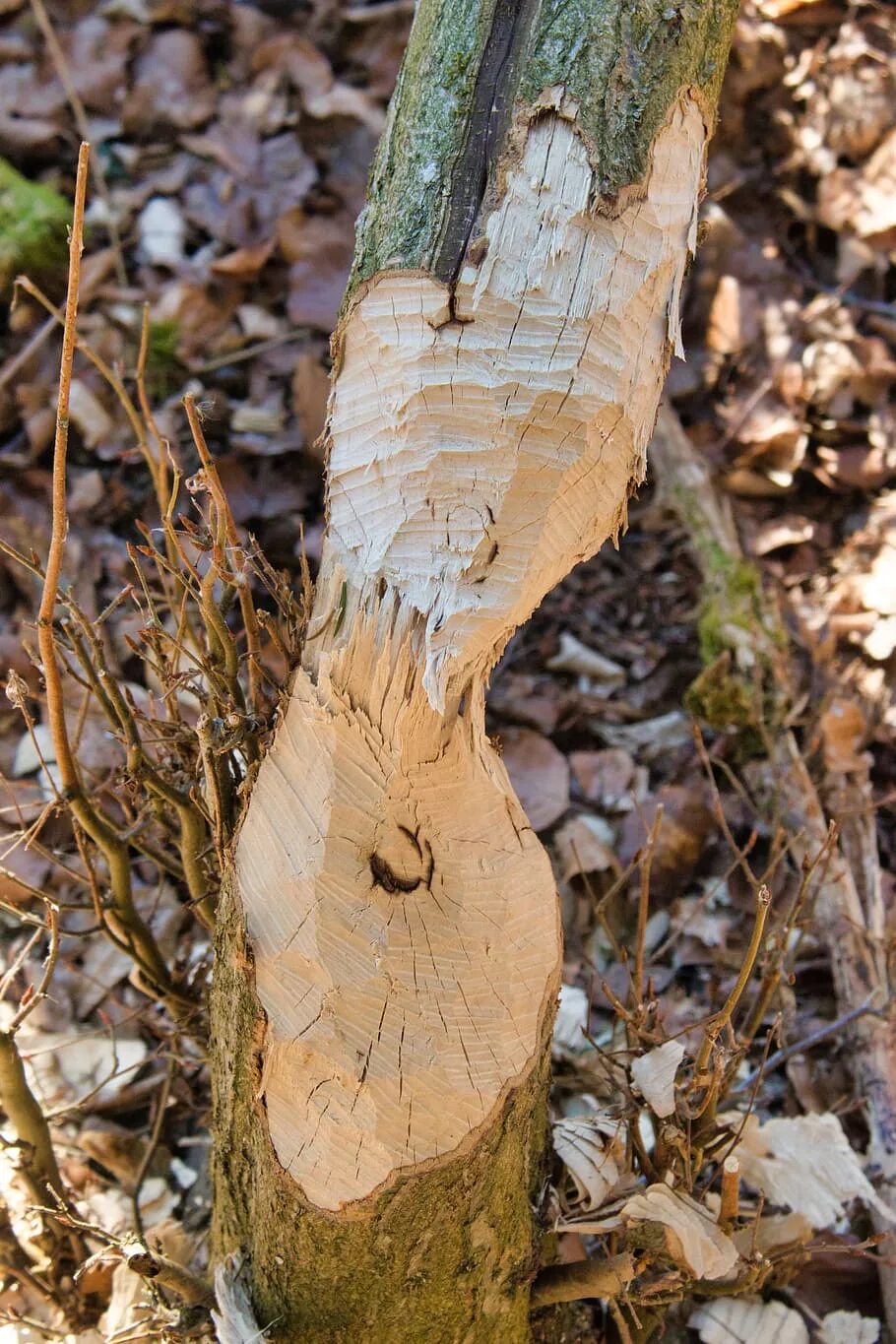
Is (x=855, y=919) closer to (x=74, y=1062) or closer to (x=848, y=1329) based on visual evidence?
(x=848, y=1329)

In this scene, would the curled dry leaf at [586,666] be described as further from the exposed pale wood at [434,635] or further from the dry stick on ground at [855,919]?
the exposed pale wood at [434,635]

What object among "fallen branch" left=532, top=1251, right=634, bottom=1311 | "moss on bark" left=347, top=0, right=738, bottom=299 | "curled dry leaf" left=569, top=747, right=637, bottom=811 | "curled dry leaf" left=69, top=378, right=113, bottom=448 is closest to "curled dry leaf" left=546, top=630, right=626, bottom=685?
"curled dry leaf" left=569, top=747, right=637, bottom=811

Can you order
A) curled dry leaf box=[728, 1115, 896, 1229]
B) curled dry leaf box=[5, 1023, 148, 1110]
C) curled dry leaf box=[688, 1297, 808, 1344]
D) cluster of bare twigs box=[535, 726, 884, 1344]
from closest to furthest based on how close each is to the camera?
cluster of bare twigs box=[535, 726, 884, 1344]
curled dry leaf box=[728, 1115, 896, 1229]
curled dry leaf box=[688, 1297, 808, 1344]
curled dry leaf box=[5, 1023, 148, 1110]

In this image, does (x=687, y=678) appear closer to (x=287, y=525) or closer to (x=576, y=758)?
(x=576, y=758)

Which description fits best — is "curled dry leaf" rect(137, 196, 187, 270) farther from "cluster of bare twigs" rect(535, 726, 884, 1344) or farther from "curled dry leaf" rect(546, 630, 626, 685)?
"cluster of bare twigs" rect(535, 726, 884, 1344)

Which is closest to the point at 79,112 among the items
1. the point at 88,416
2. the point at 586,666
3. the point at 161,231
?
the point at 161,231

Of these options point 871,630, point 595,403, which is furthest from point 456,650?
point 871,630
